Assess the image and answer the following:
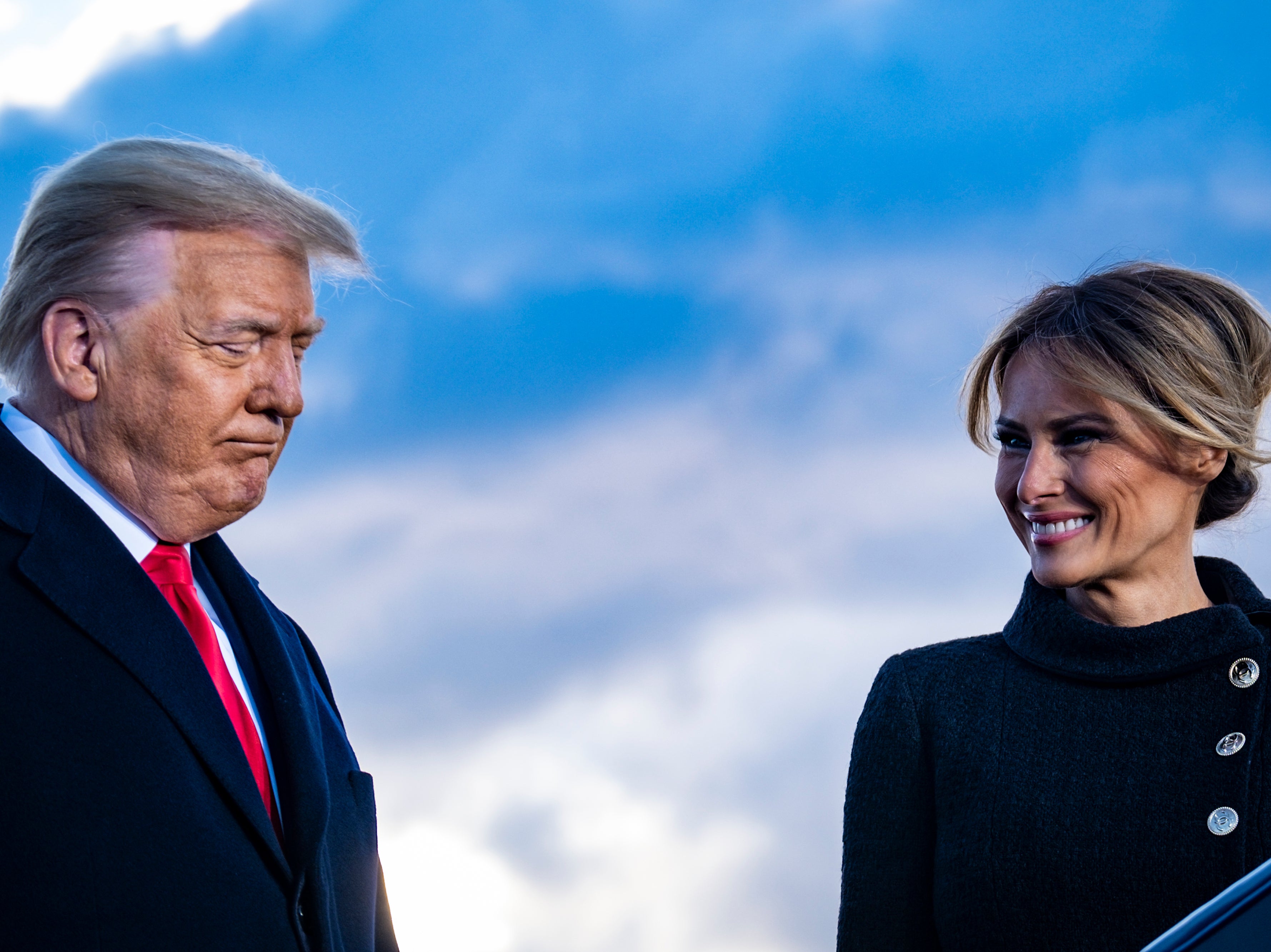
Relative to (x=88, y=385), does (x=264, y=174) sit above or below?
above

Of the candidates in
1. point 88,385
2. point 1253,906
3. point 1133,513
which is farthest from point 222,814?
point 1133,513

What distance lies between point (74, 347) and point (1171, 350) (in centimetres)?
278

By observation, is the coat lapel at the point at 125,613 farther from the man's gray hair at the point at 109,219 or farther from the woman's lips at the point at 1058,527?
the woman's lips at the point at 1058,527

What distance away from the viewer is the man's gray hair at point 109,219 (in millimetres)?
2881

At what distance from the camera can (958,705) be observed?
3.67m

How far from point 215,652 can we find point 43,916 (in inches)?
27.4

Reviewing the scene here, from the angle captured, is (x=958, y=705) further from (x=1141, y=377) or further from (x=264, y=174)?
(x=264, y=174)

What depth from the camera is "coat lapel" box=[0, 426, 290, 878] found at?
2.58 metres

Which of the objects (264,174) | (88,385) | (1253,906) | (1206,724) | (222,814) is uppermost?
(264,174)

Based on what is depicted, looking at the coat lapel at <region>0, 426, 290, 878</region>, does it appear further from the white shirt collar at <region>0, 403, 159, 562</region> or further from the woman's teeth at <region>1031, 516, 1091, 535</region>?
the woman's teeth at <region>1031, 516, 1091, 535</region>

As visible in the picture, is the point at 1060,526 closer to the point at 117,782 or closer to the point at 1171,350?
the point at 1171,350

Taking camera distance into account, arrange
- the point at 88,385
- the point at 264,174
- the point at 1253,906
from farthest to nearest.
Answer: the point at 264,174 < the point at 88,385 < the point at 1253,906

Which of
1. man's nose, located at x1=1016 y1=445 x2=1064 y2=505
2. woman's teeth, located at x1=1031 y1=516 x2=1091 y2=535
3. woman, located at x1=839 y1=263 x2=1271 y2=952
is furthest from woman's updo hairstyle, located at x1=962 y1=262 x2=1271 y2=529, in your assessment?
woman's teeth, located at x1=1031 y1=516 x2=1091 y2=535

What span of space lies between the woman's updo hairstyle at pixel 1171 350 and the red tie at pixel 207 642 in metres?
2.32
